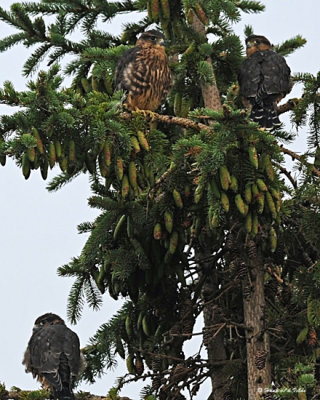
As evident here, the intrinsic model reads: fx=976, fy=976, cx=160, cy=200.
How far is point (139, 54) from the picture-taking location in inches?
317

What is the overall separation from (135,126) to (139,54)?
2.06 m

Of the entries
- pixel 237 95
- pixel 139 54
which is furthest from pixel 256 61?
pixel 139 54

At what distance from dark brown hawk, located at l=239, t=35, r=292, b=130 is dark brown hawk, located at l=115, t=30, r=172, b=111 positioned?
A: 25.6 inches

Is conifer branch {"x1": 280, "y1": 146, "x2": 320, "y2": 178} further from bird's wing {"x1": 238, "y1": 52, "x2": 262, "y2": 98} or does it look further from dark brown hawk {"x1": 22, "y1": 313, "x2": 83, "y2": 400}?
dark brown hawk {"x1": 22, "y1": 313, "x2": 83, "y2": 400}

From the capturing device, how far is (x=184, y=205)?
6.84 m

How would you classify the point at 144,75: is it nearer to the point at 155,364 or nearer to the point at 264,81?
the point at 264,81

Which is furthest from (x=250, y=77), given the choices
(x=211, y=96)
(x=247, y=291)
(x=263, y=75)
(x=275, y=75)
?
(x=247, y=291)

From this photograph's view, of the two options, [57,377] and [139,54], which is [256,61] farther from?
[57,377]

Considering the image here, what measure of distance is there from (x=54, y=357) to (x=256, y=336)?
1.65 meters

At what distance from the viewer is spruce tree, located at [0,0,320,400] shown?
5.84m

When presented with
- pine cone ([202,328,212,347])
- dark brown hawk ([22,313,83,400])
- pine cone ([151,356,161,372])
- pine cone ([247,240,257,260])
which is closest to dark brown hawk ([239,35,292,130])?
pine cone ([247,240,257,260])

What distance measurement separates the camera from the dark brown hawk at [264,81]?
787cm

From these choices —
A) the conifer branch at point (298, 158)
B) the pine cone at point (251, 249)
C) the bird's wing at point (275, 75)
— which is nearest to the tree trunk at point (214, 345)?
the pine cone at point (251, 249)

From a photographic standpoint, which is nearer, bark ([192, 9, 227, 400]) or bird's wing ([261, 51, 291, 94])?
bark ([192, 9, 227, 400])
